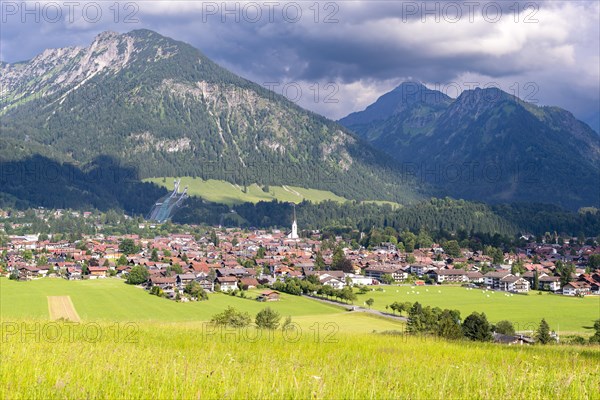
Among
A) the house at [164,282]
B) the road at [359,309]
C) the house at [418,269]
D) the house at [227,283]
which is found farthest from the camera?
the house at [418,269]

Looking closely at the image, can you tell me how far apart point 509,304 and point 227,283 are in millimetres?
37969

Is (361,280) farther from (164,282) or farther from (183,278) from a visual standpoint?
(164,282)

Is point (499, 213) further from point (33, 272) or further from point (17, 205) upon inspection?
point (17, 205)

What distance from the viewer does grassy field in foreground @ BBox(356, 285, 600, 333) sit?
2312 inches

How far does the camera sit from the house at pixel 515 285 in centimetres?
8981

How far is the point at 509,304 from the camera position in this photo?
72.2m

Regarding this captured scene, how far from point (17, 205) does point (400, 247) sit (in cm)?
13584

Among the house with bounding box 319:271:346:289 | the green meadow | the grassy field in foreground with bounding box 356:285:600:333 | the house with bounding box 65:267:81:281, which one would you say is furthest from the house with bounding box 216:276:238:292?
the green meadow

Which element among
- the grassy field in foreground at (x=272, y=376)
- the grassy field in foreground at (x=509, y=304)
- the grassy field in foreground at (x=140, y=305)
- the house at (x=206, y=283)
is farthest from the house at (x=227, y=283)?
the grassy field in foreground at (x=272, y=376)

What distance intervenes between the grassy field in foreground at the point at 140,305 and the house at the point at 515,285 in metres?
37.1

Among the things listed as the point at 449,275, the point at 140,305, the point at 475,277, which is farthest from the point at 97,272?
the point at 475,277

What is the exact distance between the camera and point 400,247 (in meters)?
145

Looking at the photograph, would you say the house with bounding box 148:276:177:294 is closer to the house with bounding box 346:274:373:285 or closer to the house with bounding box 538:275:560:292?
the house with bounding box 346:274:373:285

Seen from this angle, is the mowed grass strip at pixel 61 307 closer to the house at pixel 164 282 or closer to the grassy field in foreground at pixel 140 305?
the grassy field in foreground at pixel 140 305
